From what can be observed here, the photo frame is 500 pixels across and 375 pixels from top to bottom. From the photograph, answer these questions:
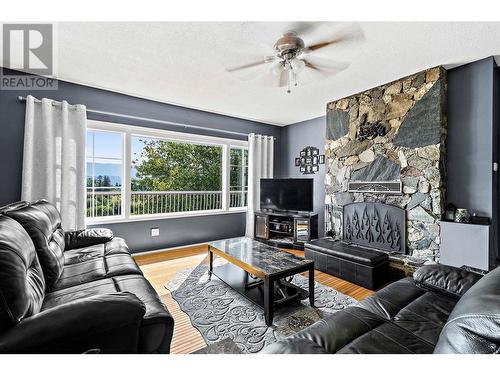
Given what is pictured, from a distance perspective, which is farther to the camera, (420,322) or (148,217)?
(148,217)

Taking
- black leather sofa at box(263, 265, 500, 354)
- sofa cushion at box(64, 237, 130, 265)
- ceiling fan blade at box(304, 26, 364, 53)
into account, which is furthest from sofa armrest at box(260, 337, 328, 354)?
ceiling fan blade at box(304, 26, 364, 53)

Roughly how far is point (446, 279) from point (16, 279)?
2364 mm

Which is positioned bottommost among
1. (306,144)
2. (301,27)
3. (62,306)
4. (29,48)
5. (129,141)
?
(62,306)

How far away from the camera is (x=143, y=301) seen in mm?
1356

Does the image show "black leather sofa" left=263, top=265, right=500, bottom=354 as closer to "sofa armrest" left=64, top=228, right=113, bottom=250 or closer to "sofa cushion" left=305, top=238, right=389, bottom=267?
"sofa cushion" left=305, top=238, right=389, bottom=267

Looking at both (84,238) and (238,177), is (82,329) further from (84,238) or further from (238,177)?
(238,177)

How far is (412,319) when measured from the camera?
1307mm

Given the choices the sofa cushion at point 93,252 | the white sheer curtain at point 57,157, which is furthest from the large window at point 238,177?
the sofa cushion at point 93,252

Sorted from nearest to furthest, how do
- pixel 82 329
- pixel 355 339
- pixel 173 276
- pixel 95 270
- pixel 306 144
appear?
→ pixel 82 329 → pixel 355 339 → pixel 95 270 → pixel 173 276 → pixel 306 144

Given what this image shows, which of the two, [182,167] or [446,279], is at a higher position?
[182,167]

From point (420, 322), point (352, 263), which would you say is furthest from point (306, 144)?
point (420, 322)

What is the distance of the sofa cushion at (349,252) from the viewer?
8.52 ft

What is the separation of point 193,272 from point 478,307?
2.70 m

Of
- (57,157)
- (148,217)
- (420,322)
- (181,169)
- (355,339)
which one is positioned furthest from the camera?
(181,169)
